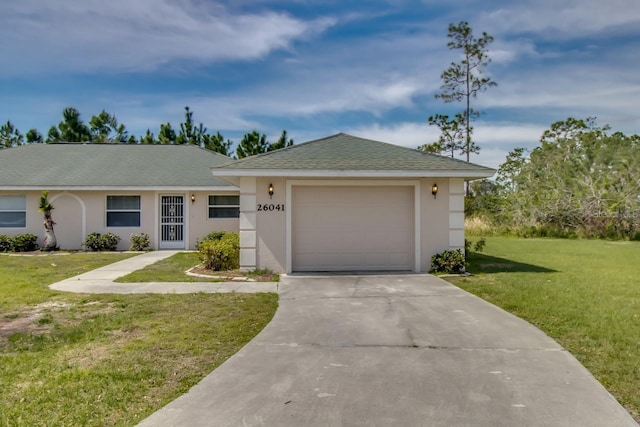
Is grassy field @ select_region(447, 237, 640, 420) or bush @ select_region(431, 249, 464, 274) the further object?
bush @ select_region(431, 249, 464, 274)

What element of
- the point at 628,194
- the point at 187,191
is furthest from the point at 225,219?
the point at 628,194

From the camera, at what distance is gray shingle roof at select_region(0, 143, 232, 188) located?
52.9 feet

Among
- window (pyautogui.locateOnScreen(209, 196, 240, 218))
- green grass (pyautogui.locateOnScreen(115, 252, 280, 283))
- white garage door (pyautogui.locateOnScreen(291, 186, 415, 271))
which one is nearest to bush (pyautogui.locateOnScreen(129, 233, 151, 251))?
window (pyautogui.locateOnScreen(209, 196, 240, 218))

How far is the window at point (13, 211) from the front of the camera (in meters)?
16.4

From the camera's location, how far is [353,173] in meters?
10.0

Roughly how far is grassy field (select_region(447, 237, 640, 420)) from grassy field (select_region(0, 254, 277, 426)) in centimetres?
386

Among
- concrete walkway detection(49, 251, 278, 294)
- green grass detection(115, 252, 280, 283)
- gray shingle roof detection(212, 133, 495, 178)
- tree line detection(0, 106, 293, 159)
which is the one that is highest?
tree line detection(0, 106, 293, 159)

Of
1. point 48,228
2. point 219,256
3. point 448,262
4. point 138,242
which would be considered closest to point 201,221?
point 138,242

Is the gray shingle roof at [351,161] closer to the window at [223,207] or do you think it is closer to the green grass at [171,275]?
the green grass at [171,275]

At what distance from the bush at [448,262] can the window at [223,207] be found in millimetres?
→ 8739

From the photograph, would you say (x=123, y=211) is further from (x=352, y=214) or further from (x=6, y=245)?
(x=352, y=214)

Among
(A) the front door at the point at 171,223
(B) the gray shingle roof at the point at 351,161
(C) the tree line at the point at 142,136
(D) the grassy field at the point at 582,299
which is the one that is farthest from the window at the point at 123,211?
(D) the grassy field at the point at 582,299

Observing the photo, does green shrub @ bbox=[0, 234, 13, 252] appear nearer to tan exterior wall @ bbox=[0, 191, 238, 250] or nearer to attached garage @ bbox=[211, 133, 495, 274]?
tan exterior wall @ bbox=[0, 191, 238, 250]

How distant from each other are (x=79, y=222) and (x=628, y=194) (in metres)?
26.1
